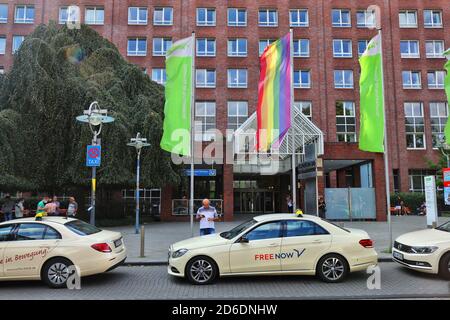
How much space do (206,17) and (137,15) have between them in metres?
7.19

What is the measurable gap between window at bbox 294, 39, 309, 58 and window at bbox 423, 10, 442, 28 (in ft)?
43.0

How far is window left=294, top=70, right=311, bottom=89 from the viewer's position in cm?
3794

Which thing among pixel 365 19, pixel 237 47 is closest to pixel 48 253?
pixel 237 47

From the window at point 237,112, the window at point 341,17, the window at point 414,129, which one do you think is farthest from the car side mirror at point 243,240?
the window at point 341,17

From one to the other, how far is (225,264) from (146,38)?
35029 millimetres

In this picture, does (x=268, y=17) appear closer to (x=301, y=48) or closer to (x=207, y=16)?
(x=301, y=48)

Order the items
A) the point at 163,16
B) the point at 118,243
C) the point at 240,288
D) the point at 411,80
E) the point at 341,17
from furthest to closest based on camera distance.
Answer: the point at 411,80
the point at 341,17
the point at 163,16
the point at 118,243
the point at 240,288

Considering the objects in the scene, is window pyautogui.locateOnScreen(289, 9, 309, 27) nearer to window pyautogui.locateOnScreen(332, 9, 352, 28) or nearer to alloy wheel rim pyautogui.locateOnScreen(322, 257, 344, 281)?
window pyautogui.locateOnScreen(332, 9, 352, 28)

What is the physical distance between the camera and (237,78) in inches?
1494

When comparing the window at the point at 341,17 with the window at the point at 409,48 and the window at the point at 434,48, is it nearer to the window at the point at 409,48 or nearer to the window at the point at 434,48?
the window at the point at 409,48

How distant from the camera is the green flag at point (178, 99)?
11797 millimetres

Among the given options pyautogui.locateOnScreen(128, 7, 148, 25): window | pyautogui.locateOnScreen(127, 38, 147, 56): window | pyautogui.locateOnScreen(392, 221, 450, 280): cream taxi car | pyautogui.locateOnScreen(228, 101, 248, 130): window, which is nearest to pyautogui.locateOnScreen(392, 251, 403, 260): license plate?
pyautogui.locateOnScreen(392, 221, 450, 280): cream taxi car

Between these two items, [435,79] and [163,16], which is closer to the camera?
[163,16]

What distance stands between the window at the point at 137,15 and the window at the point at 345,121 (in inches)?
858
